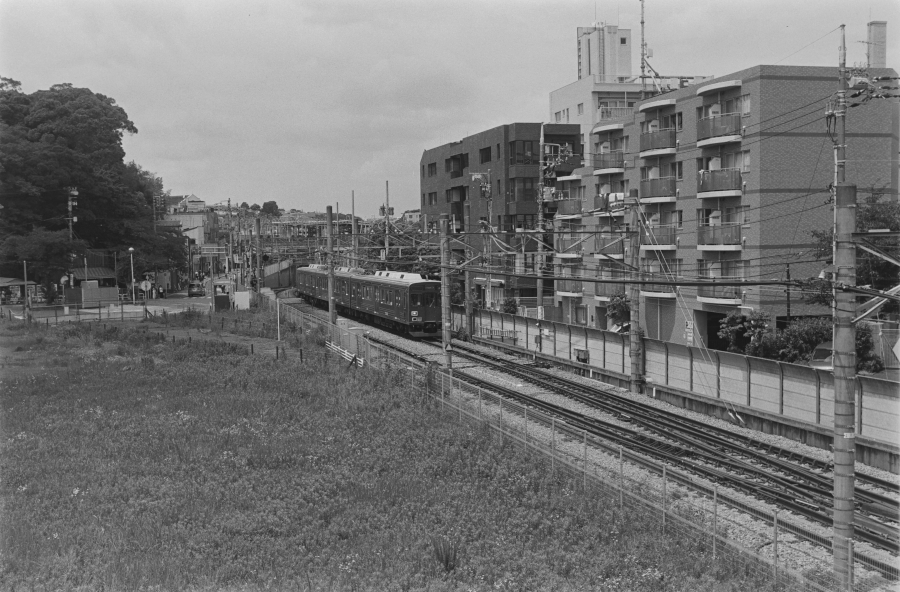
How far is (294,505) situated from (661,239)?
78.4 ft

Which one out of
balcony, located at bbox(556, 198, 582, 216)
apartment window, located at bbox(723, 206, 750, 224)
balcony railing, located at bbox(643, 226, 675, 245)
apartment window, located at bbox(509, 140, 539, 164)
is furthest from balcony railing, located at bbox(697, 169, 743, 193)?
apartment window, located at bbox(509, 140, 539, 164)

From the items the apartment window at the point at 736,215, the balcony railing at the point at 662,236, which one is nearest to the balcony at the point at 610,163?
the balcony railing at the point at 662,236

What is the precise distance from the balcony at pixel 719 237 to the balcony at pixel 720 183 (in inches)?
45.8

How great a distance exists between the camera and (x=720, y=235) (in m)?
29.6

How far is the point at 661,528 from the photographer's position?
11820mm

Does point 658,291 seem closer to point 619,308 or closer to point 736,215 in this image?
point 619,308

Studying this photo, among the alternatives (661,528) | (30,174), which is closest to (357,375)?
(661,528)

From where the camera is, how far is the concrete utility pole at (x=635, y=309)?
21.8 metres

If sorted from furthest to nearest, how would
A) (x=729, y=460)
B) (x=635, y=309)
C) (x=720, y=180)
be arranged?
(x=720, y=180) → (x=635, y=309) → (x=729, y=460)

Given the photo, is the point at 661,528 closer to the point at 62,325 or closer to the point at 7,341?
the point at 7,341

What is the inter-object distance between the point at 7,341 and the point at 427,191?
117 feet

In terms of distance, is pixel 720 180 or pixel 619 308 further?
pixel 619 308

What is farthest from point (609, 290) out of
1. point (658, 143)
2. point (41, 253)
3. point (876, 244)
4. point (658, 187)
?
point (41, 253)

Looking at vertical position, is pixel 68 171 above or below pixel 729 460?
above
